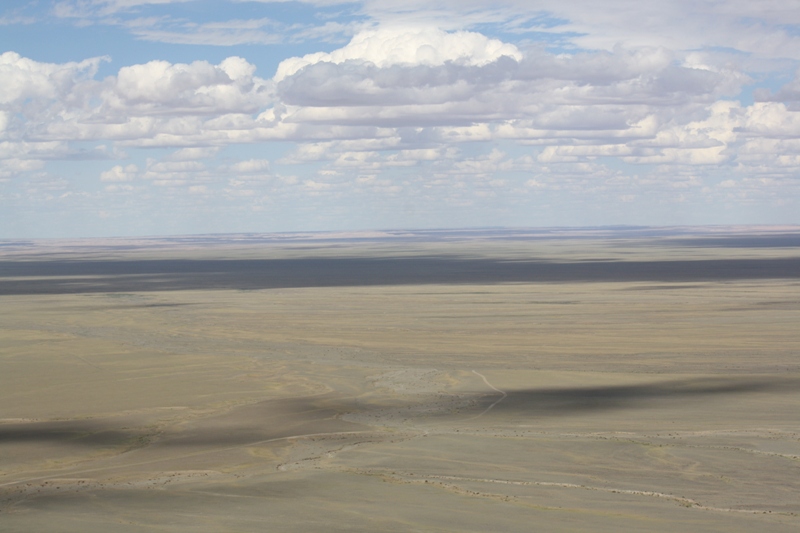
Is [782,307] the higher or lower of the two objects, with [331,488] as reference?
lower

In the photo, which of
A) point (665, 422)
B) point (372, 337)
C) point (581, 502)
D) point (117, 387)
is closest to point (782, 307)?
point (372, 337)

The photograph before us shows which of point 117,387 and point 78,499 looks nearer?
point 78,499

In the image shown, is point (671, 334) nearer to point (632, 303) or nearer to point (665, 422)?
point (632, 303)

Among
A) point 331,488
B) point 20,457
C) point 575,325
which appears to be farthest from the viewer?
point 575,325

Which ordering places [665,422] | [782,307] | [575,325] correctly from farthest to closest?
[782,307] → [575,325] → [665,422]

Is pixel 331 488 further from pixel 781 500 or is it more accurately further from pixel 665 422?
pixel 665 422

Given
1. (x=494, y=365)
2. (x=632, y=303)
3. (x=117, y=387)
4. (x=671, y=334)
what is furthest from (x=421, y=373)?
(x=632, y=303)

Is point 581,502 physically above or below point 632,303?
above
